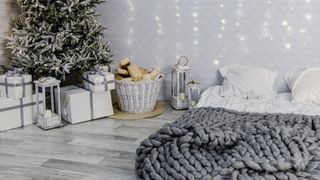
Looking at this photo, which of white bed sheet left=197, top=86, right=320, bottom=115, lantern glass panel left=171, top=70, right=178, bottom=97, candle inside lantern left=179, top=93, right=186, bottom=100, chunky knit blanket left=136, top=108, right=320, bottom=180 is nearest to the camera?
chunky knit blanket left=136, top=108, right=320, bottom=180

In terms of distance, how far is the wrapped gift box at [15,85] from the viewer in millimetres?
3297

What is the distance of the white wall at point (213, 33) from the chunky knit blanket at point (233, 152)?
1284mm

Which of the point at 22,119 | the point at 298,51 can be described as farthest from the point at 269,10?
the point at 22,119

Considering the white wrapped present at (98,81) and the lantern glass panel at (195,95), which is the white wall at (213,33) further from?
the white wrapped present at (98,81)

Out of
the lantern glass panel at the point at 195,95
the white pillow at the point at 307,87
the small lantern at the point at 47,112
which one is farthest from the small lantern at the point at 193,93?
the small lantern at the point at 47,112

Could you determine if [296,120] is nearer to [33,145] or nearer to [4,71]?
[33,145]

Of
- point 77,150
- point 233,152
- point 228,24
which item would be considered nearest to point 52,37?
point 77,150

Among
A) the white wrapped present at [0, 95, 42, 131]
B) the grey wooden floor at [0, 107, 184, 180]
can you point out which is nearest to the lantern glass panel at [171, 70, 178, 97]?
the grey wooden floor at [0, 107, 184, 180]

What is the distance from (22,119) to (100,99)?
2.02 ft

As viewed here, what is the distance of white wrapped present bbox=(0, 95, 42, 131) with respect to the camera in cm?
329

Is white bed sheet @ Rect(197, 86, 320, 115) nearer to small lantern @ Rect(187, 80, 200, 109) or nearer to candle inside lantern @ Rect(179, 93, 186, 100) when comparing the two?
small lantern @ Rect(187, 80, 200, 109)

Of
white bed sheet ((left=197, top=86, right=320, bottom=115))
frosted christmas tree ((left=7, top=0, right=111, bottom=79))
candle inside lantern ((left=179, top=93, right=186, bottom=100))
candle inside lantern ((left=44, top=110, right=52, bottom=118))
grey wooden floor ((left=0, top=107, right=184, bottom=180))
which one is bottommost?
grey wooden floor ((left=0, top=107, right=184, bottom=180))

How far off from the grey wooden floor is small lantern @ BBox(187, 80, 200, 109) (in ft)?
0.82

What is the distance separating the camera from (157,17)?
3996 millimetres
